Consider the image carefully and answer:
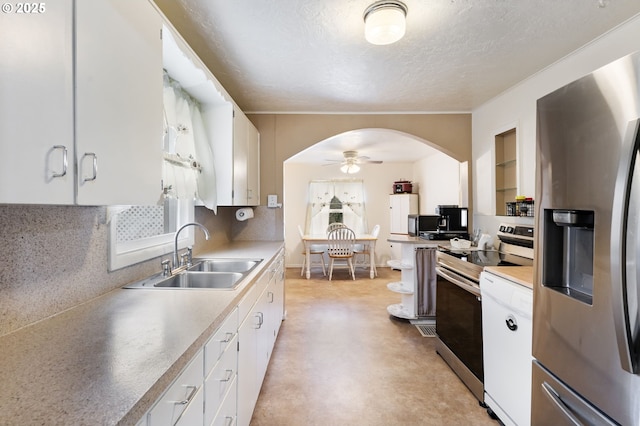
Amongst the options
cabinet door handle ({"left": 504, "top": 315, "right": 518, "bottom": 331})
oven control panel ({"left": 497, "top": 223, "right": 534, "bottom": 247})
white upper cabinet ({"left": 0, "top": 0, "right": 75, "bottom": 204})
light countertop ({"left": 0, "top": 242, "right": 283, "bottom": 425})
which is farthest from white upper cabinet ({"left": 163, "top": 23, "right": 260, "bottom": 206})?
oven control panel ({"left": 497, "top": 223, "right": 534, "bottom": 247})

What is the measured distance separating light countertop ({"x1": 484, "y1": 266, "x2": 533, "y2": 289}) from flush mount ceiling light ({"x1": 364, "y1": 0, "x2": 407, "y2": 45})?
141 cm

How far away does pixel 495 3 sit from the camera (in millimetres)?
1562

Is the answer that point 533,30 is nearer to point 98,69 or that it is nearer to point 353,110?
point 353,110

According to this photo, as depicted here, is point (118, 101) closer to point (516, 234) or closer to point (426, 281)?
point (516, 234)

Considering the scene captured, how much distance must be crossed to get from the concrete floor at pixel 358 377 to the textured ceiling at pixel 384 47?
2318 millimetres

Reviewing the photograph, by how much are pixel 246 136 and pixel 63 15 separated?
2.00 meters

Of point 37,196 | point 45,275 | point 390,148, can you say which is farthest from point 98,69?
point 390,148

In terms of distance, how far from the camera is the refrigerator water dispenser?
1.07 metres

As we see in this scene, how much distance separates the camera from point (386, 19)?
153 centimetres

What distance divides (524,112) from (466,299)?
1.69 m

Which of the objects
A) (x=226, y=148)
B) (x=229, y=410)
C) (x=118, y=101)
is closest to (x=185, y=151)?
(x=226, y=148)

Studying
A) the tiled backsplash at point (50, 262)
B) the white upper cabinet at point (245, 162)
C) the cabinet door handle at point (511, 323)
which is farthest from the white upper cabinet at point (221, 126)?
the cabinet door handle at point (511, 323)

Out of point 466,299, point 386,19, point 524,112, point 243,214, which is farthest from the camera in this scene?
point 243,214

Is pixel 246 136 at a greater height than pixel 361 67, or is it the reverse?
pixel 361 67
